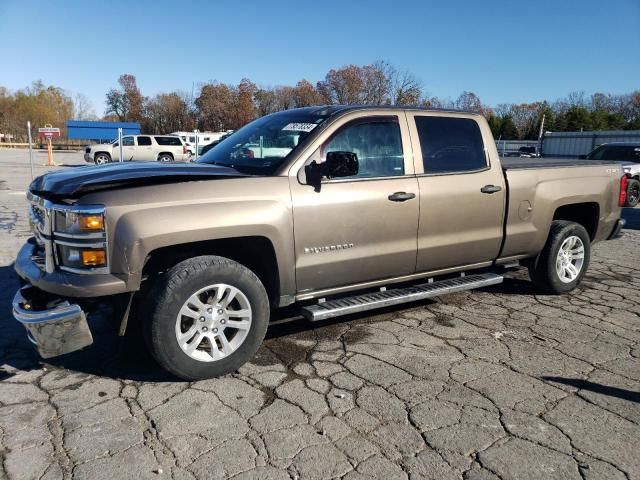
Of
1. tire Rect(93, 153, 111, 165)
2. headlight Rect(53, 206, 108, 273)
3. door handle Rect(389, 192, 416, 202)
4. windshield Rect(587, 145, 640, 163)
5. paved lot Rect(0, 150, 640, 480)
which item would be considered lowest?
paved lot Rect(0, 150, 640, 480)

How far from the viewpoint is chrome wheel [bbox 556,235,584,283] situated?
5668mm

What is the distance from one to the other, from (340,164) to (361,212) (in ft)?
1.54

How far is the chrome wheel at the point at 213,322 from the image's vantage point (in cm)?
349

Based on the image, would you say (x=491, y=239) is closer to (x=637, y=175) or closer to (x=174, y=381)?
(x=174, y=381)

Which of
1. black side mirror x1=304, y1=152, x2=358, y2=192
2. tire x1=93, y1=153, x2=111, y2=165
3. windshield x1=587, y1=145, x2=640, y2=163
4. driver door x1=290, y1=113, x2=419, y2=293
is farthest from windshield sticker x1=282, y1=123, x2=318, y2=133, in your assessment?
tire x1=93, y1=153, x2=111, y2=165

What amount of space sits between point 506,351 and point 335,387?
1.56 metres

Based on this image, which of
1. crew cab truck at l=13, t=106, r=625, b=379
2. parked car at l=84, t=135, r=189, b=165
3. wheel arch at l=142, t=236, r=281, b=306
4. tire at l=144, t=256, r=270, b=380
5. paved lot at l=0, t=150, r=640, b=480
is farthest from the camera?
parked car at l=84, t=135, r=189, b=165

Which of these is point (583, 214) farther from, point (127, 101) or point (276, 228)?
point (127, 101)

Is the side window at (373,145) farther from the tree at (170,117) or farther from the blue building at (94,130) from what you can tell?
the tree at (170,117)

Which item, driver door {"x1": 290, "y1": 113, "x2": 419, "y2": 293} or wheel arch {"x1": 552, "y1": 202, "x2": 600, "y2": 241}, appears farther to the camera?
wheel arch {"x1": 552, "y1": 202, "x2": 600, "y2": 241}

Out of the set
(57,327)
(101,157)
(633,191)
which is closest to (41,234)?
(57,327)

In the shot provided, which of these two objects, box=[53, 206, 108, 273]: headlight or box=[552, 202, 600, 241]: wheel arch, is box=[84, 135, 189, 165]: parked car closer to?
box=[552, 202, 600, 241]: wheel arch

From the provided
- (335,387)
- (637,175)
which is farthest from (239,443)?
(637,175)

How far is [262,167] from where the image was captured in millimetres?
4066
